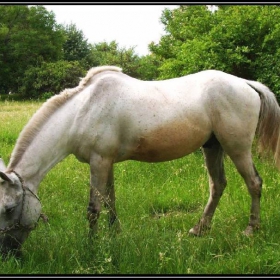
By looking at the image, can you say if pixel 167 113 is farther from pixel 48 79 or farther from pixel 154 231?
pixel 48 79

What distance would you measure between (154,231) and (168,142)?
0.94 metres

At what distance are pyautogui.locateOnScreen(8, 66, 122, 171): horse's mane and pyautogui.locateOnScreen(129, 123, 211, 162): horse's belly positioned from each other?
853mm

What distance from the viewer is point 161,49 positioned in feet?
37.6

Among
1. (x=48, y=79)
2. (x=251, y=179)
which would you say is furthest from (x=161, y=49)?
(x=48, y=79)

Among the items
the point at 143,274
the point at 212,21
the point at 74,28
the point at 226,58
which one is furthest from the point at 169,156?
the point at 74,28

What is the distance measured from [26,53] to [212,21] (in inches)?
943

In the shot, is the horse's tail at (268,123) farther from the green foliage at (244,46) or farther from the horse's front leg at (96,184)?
the green foliage at (244,46)

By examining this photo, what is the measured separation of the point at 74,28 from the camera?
121 feet

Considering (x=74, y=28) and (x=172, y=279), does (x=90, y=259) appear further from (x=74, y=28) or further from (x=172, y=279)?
(x=74, y=28)

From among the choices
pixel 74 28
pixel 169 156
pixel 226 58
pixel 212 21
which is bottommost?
pixel 169 156

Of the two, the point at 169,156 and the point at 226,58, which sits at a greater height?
the point at 226,58

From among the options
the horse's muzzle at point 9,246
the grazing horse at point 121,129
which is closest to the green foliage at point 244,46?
the grazing horse at point 121,129

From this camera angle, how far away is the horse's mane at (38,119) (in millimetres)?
3436

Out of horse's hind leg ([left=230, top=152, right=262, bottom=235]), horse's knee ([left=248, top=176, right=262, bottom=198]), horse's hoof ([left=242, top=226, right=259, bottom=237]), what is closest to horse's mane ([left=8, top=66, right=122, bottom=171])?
horse's hind leg ([left=230, top=152, right=262, bottom=235])
